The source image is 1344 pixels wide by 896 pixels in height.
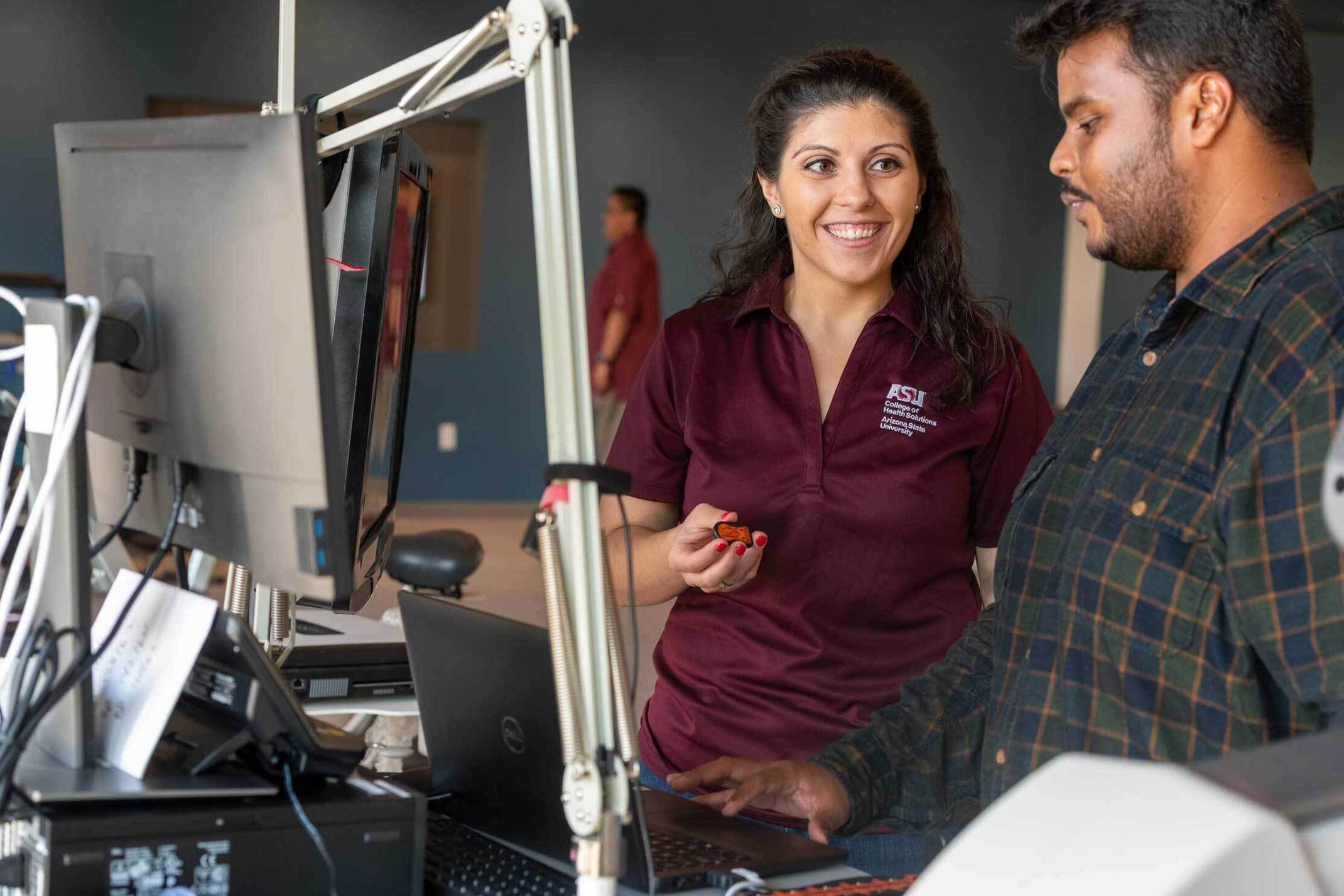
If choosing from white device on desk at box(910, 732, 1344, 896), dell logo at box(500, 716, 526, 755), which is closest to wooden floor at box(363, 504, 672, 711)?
dell logo at box(500, 716, 526, 755)

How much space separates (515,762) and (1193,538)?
0.61 m

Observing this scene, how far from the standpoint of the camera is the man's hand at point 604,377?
7.69 m

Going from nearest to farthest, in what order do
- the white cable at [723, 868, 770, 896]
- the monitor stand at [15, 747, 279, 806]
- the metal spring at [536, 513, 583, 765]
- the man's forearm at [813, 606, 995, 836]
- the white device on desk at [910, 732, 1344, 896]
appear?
the white device on desk at [910, 732, 1344, 896]
the metal spring at [536, 513, 583, 765]
the monitor stand at [15, 747, 279, 806]
the white cable at [723, 868, 770, 896]
the man's forearm at [813, 606, 995, 836]

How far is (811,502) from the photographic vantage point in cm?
174

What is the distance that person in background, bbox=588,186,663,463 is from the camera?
7.70 metres

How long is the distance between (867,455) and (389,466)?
582 millimetres

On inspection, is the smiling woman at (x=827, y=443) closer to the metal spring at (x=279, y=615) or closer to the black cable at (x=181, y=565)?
the metal spring at (x=279, y=615)

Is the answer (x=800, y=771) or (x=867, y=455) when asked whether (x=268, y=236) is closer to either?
(x=800, y=771)

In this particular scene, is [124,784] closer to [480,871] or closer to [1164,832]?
[480,871]

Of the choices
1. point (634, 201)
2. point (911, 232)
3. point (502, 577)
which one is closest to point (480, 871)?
point (911, 232)

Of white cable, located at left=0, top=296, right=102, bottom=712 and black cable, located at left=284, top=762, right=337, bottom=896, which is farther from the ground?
white cable, located at left=0, top=296, right=102, bottom=712

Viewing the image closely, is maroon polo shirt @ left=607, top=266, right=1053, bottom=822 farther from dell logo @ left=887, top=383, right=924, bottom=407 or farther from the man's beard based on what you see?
the man's beard

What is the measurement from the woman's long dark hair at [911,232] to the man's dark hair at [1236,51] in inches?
22.3

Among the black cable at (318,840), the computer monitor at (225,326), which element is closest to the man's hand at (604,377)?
the computer monitor at (225,326)
